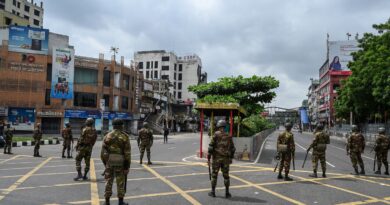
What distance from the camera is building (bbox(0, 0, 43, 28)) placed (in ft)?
209

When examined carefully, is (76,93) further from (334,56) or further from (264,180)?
(334,56)

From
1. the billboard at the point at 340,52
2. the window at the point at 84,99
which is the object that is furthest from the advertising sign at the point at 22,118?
the billboard at the point at 340,52

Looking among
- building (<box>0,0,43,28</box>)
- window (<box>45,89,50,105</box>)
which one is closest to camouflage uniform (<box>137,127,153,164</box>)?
window (<box>45,89,50,105</box>)

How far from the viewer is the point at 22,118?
45094mm

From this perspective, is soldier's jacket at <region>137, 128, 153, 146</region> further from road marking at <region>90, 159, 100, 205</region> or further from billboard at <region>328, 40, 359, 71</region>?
billboard at <region>328, 40, 359, 71</region>

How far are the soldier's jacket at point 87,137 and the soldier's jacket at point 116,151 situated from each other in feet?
12.6

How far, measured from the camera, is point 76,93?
49.1 metres

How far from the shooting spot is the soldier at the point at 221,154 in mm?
8758

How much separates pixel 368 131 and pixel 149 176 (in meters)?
43.6

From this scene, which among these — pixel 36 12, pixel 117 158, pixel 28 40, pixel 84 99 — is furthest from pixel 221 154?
pixel 36 12

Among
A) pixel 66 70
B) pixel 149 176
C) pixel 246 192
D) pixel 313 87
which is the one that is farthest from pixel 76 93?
pixel 313 87

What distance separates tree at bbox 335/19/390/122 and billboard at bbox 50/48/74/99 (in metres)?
30.8

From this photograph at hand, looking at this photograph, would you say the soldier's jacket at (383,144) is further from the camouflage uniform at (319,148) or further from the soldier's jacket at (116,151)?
the soldier's jacket at (116,151)

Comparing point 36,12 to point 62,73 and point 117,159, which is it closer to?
point 62,73
